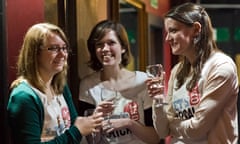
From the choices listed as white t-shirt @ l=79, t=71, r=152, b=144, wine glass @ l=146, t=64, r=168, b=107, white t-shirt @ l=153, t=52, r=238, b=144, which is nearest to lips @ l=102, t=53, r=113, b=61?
white t-shirt @ l=79, t=71, r=152, b=144

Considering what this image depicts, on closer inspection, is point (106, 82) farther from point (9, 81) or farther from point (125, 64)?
point (9, 81)

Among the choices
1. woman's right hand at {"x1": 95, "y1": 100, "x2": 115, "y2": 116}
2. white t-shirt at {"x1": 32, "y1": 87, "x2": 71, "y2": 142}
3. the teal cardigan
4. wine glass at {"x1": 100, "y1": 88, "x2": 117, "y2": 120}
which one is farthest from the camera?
wine glass at {"x1": 100, "y1": 88, "x2": 117, "y2": 120}

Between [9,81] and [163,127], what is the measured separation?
74cm

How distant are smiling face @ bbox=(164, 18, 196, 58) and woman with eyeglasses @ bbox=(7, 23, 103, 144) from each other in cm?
48

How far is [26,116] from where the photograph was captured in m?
2.01

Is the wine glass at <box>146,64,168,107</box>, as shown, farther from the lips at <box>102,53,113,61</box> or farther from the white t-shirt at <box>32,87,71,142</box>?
the white t-shirt at <box>32,87,71,142</box>

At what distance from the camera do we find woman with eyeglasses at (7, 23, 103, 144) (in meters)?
2.02

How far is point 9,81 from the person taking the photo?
7.52 ft

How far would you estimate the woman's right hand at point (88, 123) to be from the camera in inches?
85.7

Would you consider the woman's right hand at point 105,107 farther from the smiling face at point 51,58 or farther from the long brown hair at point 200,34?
the long brown hair at point 200,34

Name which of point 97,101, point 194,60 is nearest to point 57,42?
point 97,101

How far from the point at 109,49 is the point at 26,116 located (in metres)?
0.69

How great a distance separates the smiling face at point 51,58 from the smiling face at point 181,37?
50cm

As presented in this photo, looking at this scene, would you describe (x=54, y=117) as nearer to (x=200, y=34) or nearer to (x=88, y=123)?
(x=88, y=123)
